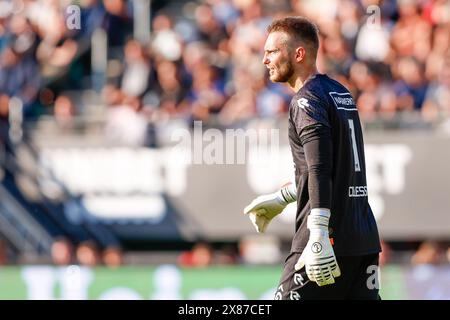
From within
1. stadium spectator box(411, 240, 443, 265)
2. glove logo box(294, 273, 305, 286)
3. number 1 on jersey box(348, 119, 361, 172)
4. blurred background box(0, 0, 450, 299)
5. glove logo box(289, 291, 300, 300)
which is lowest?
glove logo box(289, 291, 300, 300)

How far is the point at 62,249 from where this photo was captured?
1416 centimetres

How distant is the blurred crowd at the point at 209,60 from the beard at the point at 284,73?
7.36 metres

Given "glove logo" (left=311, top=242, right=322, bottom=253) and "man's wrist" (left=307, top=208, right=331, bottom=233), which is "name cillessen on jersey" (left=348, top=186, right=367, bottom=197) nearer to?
"man's wrist" (left=307, top=208, right=331, bottom=233)

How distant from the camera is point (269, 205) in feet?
23.0

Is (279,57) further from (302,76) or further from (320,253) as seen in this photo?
(320,253)

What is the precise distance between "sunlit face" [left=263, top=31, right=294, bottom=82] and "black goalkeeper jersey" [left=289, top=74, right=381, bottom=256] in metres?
0.16

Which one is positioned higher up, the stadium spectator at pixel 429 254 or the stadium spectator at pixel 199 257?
the stadium spectator at pixel 199 257

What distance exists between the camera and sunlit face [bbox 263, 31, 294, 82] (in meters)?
6.50

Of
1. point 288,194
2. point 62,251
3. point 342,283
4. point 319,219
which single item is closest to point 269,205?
point 288,194

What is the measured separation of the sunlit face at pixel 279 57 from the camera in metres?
6.50

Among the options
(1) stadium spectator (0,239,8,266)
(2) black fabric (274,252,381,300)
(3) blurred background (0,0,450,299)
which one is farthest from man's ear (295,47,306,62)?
(1) stadium spectator (0,239,8,266)

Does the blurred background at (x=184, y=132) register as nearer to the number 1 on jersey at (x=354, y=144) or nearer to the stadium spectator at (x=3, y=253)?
the stadium spectator at (x=3, y=253)

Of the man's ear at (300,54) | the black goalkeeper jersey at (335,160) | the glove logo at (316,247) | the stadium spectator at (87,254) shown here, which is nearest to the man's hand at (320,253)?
the glove logo at (316,247)

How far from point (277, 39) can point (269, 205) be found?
1.10 meters
